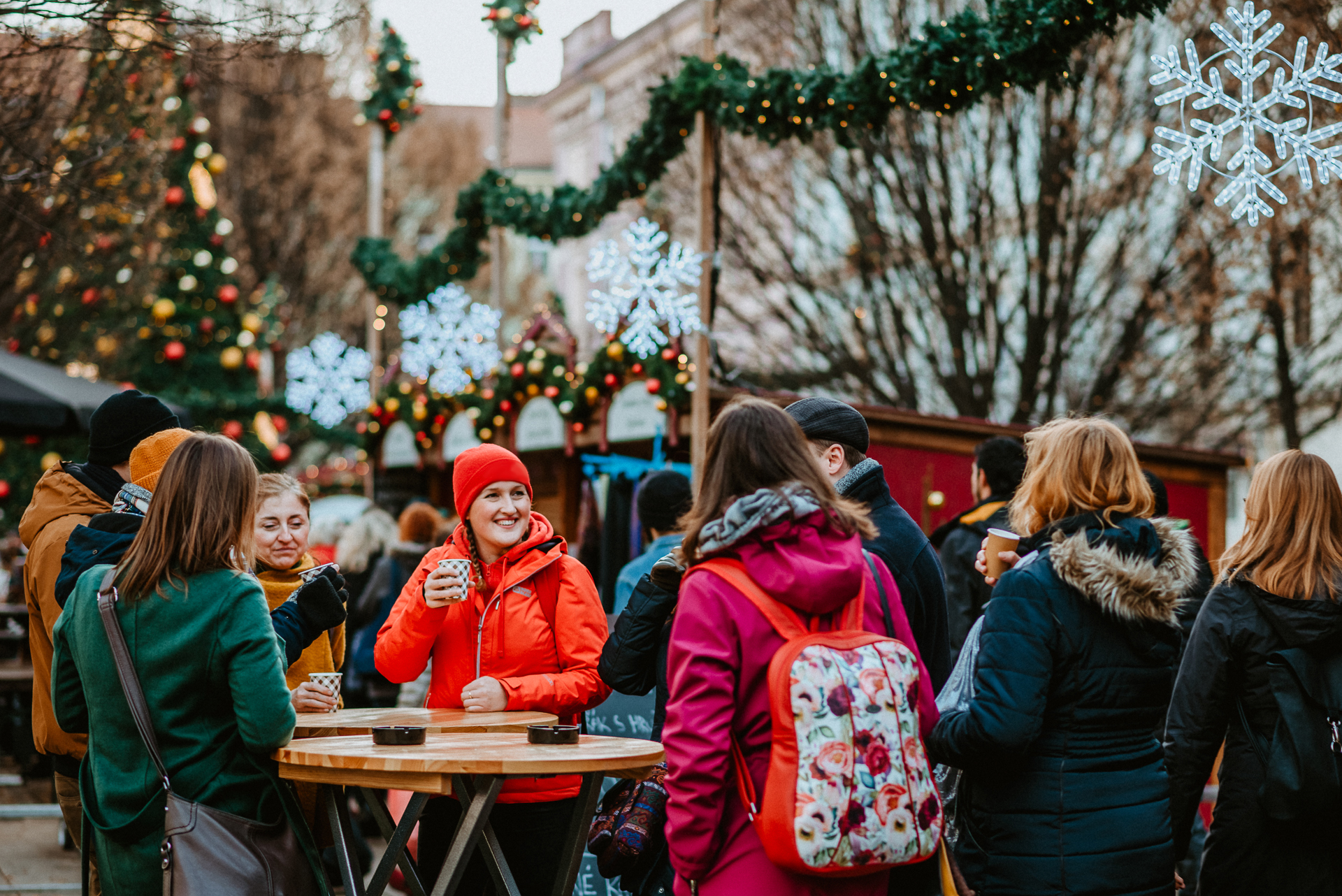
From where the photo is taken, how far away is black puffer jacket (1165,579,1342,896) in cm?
374

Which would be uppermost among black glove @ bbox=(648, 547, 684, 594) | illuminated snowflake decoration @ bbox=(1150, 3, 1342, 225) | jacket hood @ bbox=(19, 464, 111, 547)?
illuminated snowflake decoration @ bbox=(1150, 3, 1342, 225)

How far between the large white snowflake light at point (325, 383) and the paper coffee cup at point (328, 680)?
11.1 meters

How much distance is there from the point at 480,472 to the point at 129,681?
1366 mm

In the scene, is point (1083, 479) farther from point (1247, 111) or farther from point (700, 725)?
point (1247, 111)

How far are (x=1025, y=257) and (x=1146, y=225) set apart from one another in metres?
1.35

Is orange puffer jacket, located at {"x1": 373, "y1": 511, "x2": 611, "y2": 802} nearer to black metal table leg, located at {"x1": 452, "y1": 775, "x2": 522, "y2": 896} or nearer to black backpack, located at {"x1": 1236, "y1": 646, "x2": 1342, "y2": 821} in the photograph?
black metal table leg, located at {"x1": 452, "y1": 775, "x2": 522, "y2": 896}

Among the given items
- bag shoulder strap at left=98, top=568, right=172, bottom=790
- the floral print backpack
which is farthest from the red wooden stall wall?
bag shoulder strap at left=98, top=568, right=172, bottom=790

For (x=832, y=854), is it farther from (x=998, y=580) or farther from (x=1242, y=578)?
(x=1242, y=578)

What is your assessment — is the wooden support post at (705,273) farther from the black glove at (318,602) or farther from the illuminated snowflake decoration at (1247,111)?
the black glove at (318,602)

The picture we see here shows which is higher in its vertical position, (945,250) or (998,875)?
(945,250)

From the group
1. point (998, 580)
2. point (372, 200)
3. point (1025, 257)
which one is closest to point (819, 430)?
point (998, 580)

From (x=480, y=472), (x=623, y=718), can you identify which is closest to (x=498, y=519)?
(x=480, y=472)

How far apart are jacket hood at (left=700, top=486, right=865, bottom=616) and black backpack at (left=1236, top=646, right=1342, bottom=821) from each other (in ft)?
5.43

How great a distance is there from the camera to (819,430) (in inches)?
148
